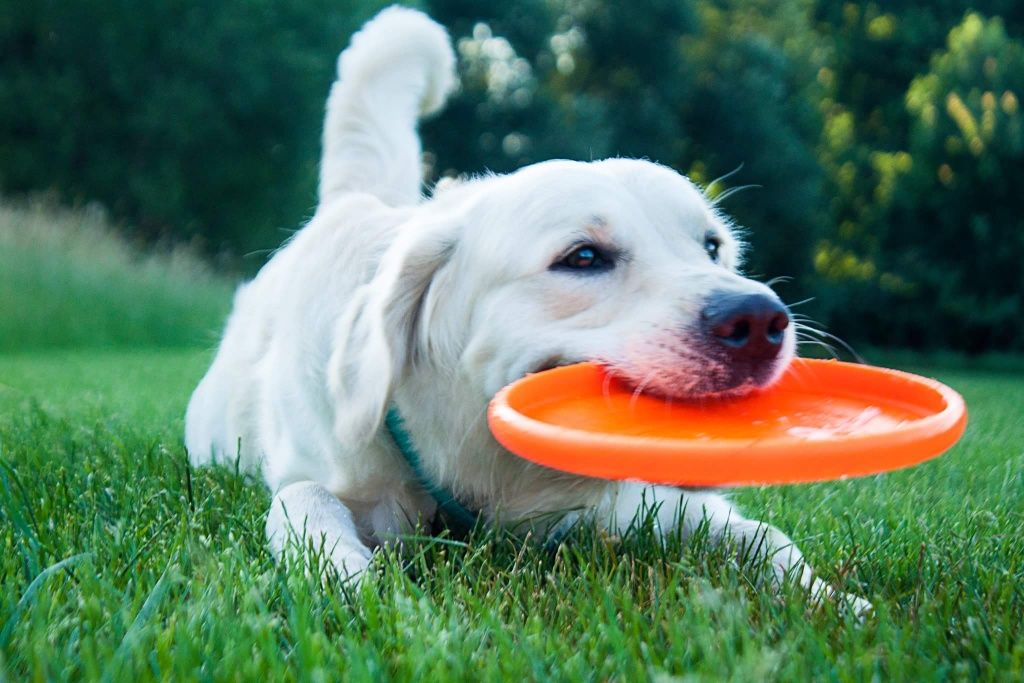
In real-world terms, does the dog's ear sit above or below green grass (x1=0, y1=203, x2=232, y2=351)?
above

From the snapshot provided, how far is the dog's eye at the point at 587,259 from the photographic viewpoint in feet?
7.64

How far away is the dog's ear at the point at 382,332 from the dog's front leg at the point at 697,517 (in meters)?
0.65

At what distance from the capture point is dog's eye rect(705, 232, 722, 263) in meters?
2.61

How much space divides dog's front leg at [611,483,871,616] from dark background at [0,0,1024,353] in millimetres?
13450

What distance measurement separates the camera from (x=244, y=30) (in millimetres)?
17000

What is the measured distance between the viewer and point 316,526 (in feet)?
7.40

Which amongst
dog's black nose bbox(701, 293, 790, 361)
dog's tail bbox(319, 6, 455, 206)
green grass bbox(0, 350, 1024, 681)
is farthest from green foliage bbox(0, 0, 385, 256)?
dog's black nose bbox(701, 293, 790, 361)

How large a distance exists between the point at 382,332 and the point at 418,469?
→ 0.36 meters

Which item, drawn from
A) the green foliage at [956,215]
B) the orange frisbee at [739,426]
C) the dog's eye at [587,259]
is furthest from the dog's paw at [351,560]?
the green foliage at [956,215]

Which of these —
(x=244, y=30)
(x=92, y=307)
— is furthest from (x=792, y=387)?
(x=244, y=30)

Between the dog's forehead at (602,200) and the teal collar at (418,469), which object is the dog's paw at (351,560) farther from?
the dog's forehead at (602,200)

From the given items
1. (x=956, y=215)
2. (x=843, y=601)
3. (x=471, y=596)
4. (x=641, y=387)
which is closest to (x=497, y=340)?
(x=641, y=387)

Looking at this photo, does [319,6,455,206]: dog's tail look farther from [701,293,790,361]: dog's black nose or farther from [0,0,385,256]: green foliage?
[0,0,385,256]: green foliage

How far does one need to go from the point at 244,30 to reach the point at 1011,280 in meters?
14.3
